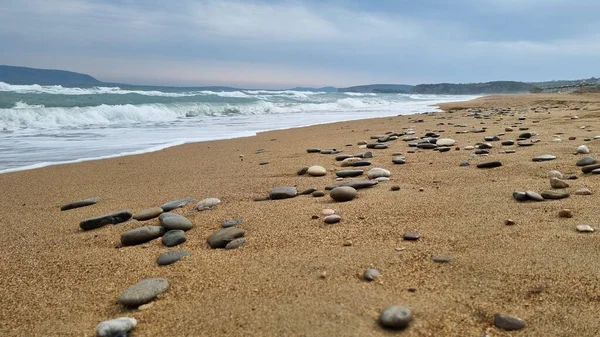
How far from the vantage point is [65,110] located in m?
10.8

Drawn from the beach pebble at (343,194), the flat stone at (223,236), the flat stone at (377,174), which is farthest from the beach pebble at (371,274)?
the flat stone at (377,174)

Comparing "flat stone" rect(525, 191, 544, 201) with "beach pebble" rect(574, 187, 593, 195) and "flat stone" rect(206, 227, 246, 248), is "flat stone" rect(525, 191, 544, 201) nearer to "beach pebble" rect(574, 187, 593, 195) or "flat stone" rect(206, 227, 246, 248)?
"beach pebble" rect(574, 187, 593, 195)

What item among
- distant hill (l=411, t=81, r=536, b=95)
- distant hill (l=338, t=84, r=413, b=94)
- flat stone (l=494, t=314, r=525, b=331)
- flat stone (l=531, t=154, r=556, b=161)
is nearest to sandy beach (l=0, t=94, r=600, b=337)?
flat stone (l=494, t=314, r=525, b=331)

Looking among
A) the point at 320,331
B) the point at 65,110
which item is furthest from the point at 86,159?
the point at 65,110

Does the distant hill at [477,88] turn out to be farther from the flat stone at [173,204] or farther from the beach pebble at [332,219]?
the beach pebble at [332,219]

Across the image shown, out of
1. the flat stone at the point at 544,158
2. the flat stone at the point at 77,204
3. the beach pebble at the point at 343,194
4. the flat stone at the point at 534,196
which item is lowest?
the flat stone at the point at 77,204

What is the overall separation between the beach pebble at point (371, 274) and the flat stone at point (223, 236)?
27.6 inches

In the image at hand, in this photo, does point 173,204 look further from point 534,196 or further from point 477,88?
point 477,88

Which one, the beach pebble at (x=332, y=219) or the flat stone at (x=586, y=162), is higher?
the flat stone at (x=586, y=162)

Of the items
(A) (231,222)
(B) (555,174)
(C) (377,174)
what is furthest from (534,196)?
(A) (231,222)

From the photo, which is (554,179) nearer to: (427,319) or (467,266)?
(467,266)

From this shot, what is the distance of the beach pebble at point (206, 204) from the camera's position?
2.59 m

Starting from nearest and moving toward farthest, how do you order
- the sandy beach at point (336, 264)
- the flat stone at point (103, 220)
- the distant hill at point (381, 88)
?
the sandy beach at point (336, 264)
the flat stone at point (103, 220)
the distant hill at point (381, 88)

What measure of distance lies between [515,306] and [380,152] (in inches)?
132
